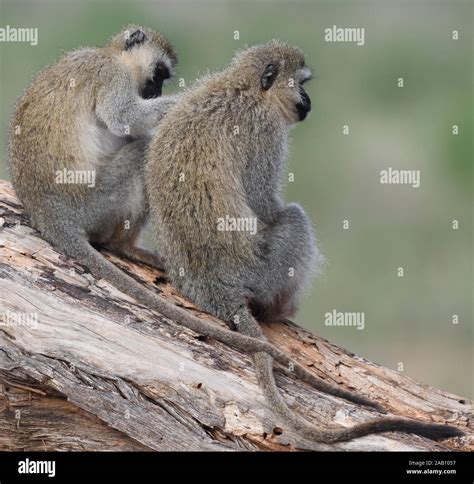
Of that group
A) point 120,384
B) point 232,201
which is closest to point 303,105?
point 232,201

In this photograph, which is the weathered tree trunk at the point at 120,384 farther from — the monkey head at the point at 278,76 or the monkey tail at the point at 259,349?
the monkey head at the point at 278,76

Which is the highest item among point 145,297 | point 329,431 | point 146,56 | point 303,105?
point 146,56

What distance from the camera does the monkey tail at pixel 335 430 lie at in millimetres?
8289

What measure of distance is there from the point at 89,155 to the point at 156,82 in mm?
1265

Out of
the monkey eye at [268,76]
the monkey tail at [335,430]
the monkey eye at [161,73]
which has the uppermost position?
the monkey eye at [161,73]

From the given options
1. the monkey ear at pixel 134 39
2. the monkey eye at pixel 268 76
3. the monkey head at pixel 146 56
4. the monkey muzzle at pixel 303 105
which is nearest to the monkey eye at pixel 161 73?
the monkey head at pixel 146 56

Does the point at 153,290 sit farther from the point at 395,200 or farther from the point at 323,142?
the point at 323,142

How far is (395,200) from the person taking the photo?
1936 cm

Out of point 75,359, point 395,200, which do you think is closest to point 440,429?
point 75,359

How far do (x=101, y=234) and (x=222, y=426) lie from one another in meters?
2.20

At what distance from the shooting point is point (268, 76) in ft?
32.7

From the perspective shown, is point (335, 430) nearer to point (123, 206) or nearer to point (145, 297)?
point (145, 297)

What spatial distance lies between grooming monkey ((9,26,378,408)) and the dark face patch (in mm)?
199

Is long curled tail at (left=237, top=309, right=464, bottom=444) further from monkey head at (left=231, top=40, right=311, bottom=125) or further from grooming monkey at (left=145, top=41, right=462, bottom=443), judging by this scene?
monkey head at (left=231, top=40, right=311, bottom=125)
